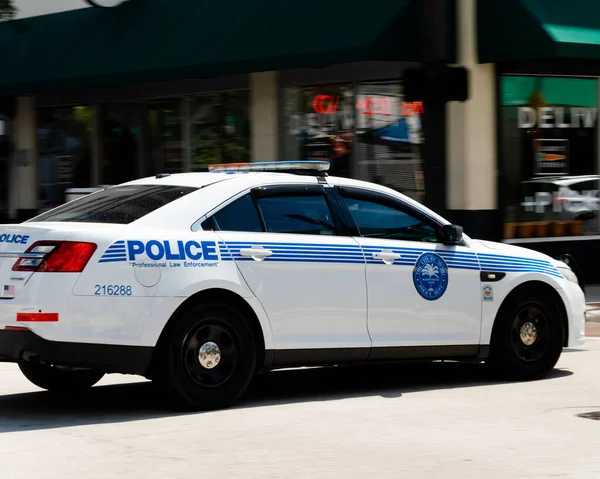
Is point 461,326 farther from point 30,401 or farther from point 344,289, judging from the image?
point 30,401

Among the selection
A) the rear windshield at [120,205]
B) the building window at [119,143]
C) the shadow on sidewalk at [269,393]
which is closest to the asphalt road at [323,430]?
the shadow on sidewalk at [269,393]

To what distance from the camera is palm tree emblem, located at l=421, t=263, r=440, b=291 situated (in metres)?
8.52

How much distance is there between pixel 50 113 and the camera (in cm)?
2323

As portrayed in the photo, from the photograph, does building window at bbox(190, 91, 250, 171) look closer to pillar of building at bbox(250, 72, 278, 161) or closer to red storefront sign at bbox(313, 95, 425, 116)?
pillar of building at bbox(250, 72, 278, 161)

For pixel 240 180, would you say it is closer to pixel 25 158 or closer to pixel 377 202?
pixel 377 202

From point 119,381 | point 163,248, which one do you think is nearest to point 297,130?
point 119,381

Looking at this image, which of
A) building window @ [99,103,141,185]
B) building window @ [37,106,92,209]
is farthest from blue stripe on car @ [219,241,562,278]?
building window @ [37,106,92,209]

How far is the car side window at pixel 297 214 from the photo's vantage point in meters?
8.08

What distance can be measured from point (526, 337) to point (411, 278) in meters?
1.25

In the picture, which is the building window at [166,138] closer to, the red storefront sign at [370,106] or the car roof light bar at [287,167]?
the red storefront sign at [370,106]

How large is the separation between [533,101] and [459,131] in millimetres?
1450

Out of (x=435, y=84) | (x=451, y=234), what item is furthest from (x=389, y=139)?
(x=451, y=234)

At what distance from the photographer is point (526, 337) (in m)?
9.15

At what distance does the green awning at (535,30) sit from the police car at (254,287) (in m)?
6.64
